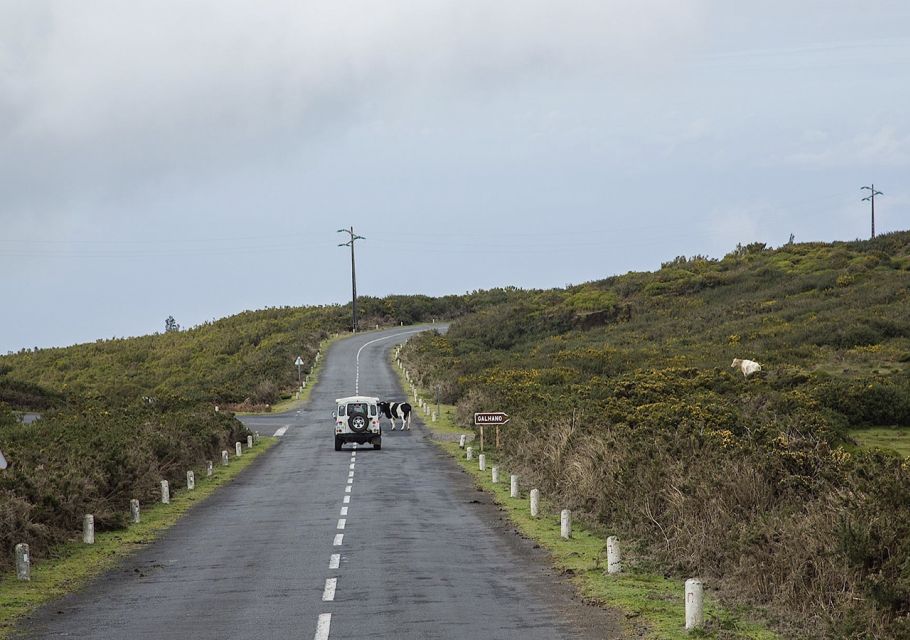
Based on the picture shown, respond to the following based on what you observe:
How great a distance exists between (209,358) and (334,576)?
279 ft

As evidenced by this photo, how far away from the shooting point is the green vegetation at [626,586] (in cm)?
1181

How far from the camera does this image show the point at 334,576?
16.0 m

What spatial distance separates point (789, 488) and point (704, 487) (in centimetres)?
126

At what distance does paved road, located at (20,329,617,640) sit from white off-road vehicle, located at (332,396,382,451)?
10.8 metres

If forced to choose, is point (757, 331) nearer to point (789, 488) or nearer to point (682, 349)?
point (682, 349)

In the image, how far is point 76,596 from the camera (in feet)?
49.6

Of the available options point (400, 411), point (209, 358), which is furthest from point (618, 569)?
point (209, 358)

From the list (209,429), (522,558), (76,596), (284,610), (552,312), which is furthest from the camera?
(552,312)

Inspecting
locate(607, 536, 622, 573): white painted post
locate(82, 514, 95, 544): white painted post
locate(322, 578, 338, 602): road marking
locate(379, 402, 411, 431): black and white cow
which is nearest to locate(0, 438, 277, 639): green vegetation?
locate(82, 514, 95, 544): white painted post

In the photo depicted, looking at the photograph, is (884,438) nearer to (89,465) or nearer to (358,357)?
(89,465)

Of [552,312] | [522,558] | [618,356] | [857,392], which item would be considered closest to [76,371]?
[552,312]

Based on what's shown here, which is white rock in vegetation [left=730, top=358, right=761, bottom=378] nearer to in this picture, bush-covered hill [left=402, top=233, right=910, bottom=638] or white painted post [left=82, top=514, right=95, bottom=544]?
bush-covered hill [left=402, top=233, right=910, bottom=638]

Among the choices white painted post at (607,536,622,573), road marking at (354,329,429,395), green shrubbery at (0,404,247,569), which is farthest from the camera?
road marking at (354,329,429,395)

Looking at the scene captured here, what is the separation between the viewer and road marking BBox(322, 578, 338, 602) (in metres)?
14.2
